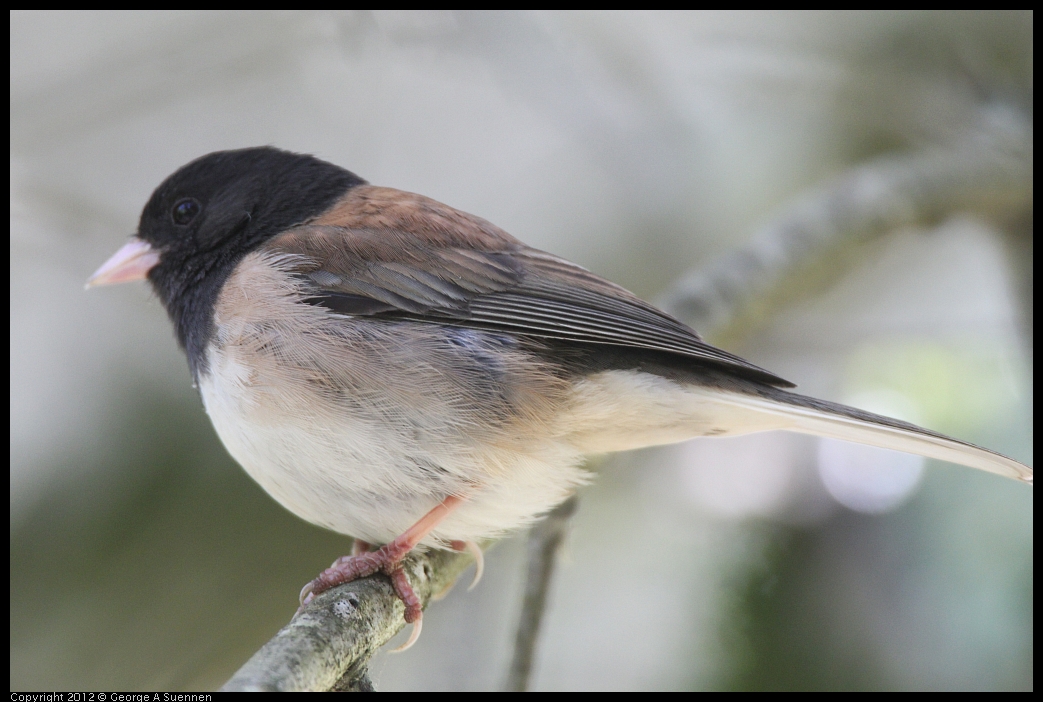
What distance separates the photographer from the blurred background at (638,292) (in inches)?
86.6

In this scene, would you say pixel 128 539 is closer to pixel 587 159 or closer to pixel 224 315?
pixel 224 315

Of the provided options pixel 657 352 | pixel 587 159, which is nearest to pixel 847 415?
pixel 657 352

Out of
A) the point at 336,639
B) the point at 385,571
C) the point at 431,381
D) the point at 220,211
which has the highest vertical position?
the point at 220,211

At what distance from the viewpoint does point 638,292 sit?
361 cm

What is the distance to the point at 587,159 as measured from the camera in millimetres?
4047

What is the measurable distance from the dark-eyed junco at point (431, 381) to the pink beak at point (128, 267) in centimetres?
19

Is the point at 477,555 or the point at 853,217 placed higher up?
the point at 853,217

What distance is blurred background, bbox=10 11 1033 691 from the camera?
2199 mm

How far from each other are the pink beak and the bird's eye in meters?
0.12


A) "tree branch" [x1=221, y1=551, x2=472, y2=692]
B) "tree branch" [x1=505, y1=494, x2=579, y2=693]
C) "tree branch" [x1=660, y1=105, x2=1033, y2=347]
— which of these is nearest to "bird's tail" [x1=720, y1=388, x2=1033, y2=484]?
"tree branch" [x1=505, y1=494, x2=579, y2=693]

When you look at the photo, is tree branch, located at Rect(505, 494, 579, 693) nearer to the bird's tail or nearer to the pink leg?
the pink leg

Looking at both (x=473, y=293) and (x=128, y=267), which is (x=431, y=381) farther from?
(x=128, y=267)

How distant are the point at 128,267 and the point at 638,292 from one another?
2.07 meters

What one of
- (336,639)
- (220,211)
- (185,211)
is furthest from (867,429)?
(185,211)
